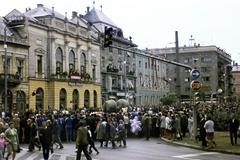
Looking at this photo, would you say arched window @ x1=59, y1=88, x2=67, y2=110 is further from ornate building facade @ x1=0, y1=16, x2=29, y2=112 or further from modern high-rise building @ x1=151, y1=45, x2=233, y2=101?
modern high-rise building @ x1=151, y1=45, x2=233, y2=101

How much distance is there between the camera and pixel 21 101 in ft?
195

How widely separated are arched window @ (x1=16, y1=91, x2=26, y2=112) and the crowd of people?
23.8m

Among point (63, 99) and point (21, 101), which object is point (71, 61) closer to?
point (63, 99)

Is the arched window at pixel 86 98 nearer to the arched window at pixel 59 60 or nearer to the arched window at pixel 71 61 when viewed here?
the arched window at pixel 71 61

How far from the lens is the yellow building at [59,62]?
63.0 metres

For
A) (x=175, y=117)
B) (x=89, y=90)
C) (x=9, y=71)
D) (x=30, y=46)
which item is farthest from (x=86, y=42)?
(x=175, y=117)

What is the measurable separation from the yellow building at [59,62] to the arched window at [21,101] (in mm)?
657

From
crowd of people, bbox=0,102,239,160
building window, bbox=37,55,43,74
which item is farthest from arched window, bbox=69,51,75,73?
crowd of people, bbox=0,102,239,160

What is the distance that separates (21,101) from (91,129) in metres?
30.3

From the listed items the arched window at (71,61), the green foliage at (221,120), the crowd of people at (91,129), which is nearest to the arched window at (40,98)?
the arched window at (71,61)

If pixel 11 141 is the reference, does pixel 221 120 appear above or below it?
above

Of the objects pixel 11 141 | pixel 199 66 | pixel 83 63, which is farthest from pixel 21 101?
pixel 199 66

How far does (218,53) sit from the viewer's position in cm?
12719

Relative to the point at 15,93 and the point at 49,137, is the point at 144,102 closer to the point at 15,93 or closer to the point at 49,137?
the point at 15,93
